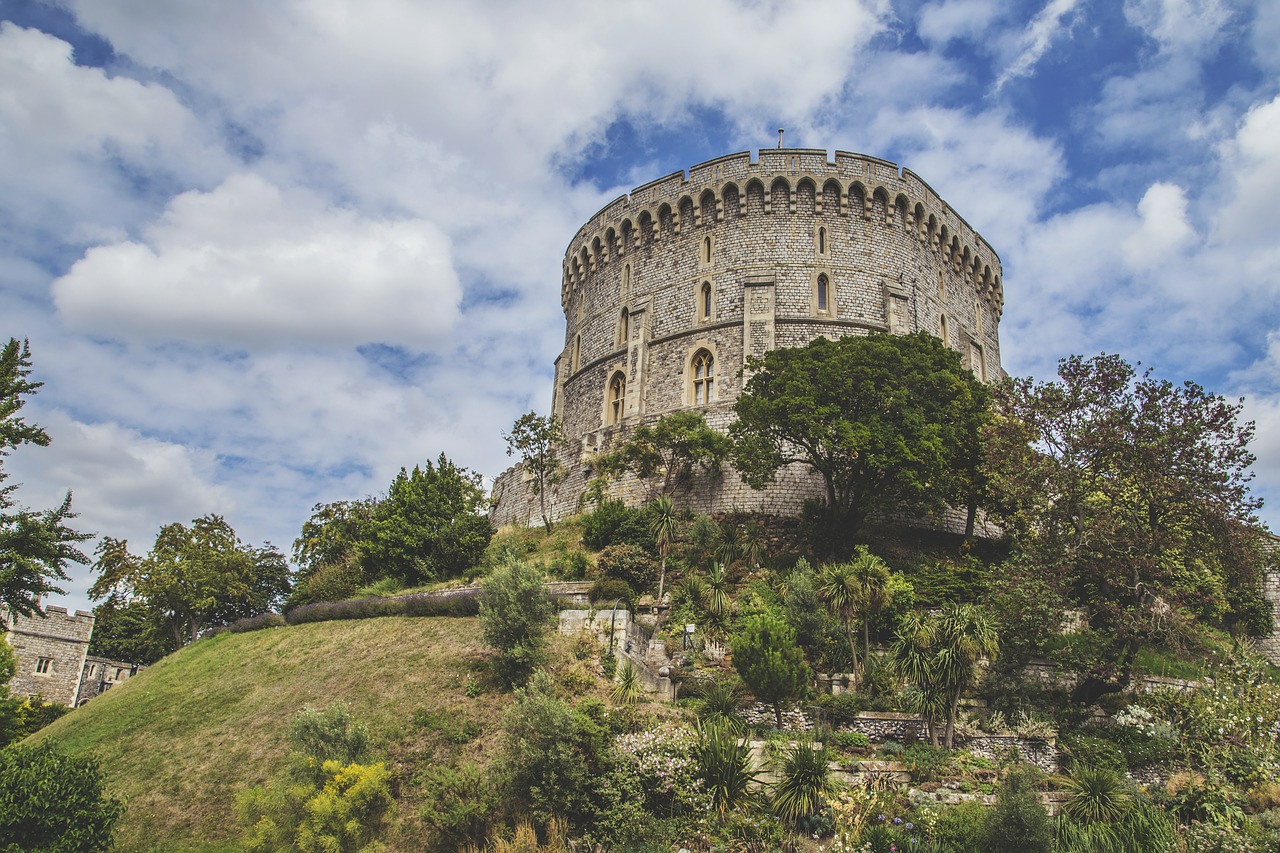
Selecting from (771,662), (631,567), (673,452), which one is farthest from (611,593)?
(673,452)

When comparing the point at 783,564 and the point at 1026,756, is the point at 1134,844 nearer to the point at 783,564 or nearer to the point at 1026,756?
the point at 1026,756

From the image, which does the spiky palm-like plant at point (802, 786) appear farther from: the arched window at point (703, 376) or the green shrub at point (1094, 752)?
the arched window at point (703, 376)

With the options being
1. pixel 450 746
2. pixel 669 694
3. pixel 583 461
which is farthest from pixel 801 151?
pixel 450 746

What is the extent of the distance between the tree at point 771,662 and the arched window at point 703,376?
59.7 feet

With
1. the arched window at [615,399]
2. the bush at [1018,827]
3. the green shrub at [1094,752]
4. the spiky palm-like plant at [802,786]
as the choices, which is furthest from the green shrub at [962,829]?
the arched window at [615,399]

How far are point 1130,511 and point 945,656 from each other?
7.26m

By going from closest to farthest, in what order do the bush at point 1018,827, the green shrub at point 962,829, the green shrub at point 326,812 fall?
the bush at point 1018,827 → the green shrub at point 962,829 → the green shrub at point 326,812

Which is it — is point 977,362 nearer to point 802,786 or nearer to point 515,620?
point 515,620

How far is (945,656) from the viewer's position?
64.7 feet

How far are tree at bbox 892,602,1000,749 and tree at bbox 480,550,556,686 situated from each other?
8.38 m

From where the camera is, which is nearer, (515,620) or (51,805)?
(51,805)

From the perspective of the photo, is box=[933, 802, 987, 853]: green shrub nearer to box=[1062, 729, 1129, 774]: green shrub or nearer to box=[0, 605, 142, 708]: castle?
box=[1062, 729, 1129, 774]: green shrub

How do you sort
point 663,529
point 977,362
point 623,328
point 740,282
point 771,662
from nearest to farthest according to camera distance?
point 771,662
point 663,529
point 740,282
point 623,328
point 977,362

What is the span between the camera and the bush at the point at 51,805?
16172 mm
